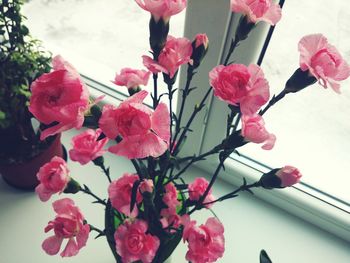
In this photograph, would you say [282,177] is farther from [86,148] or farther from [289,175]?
[86,148]

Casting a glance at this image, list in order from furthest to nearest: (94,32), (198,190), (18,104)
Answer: (94,32), (18,104), (198,190)

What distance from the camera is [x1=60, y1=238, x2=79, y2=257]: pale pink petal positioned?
→ 0.47 m

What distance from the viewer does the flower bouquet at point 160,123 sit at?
1.03 feet

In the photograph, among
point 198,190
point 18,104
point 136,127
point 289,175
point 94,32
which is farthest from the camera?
point 94,32

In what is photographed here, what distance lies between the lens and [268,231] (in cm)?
76

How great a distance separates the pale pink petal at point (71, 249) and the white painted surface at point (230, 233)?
0.25m

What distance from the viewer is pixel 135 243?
0.46 meters

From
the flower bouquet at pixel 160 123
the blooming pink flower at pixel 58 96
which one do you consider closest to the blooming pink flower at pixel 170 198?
the flower bouquet at pixel 160 123

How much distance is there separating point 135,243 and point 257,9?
317 millimetres

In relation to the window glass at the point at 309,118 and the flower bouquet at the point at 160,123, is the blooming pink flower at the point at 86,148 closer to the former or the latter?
the flower bouquet at the point at 160,123

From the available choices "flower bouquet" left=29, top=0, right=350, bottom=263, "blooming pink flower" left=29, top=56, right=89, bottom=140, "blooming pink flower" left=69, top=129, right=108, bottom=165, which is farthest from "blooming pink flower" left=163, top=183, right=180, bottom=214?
"blooming pink flower" left=29, top=56, right=89, bottom=140

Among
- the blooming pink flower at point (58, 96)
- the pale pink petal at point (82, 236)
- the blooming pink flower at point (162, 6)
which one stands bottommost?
the pale pink petal at point (82, 236)

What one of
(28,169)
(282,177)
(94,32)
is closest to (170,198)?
(282,177)

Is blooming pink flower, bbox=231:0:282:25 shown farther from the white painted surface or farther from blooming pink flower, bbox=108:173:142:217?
the white painted surface
